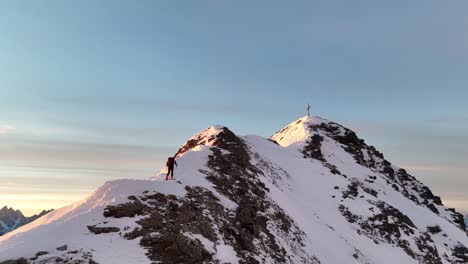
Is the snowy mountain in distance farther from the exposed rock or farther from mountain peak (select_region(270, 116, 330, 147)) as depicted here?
mountain peak (select_region(270, 116, 330, 147))

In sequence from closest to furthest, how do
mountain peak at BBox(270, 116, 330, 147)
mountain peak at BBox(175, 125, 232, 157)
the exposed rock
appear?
the exposed rock → mountain peak at BBox(175, 125, 232, 157) → mountain peak at BBox(270, 116, 330, 147)

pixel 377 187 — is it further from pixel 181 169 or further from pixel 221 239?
pixel 221 239

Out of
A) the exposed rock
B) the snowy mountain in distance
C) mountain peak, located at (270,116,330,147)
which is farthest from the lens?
mountain peak, located at (270,116,330,147)

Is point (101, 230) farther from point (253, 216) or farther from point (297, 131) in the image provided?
point (297, 131)

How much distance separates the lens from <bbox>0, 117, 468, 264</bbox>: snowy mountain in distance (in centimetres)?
1958

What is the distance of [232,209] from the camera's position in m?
29.8

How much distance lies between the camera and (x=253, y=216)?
30719 millimetres

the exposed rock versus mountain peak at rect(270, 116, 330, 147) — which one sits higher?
mountain peak at rect(270, 116, 330, 147)

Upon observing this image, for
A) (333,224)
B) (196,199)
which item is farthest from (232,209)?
(333,224)

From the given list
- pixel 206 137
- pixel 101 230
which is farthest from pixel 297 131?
pixel 101 230

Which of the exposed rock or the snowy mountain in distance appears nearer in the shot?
the snowy mountain in distance

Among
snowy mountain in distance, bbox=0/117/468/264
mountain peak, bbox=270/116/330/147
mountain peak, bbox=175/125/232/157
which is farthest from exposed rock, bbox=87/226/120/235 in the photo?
mountain peak, bbox=270/116/330/147

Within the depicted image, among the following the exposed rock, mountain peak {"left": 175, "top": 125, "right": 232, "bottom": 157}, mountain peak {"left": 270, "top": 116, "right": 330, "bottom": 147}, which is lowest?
the exposed rock

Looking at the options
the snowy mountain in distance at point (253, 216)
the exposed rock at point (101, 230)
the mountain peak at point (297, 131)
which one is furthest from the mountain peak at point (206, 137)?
the exposed rock at point (101, 230)
